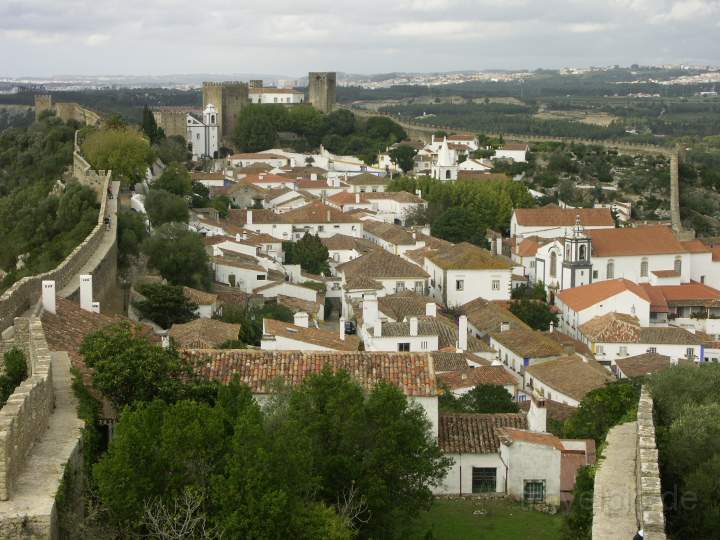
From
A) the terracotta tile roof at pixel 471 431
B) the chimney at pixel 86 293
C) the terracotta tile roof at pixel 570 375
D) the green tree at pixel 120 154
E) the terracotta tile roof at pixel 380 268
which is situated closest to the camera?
the terracotta tile roof at pixel 471 431

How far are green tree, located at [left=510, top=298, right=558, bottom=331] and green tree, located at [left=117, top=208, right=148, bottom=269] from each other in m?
10.5

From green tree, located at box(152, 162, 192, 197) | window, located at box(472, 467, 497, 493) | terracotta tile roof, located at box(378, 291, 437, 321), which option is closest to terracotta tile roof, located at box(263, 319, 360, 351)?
terracotta tile roof, located at box(378, 291, 437, 321)

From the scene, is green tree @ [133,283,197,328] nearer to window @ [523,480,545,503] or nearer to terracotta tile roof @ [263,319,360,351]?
terracotta tile roof @ [263,319,360,351]

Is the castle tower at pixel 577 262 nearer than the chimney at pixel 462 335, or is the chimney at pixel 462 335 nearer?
the chimney at pixel 462 335

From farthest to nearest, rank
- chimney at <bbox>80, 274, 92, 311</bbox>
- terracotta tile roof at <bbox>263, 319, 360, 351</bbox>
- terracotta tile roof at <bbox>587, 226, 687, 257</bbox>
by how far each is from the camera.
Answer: terracotta tile roof at <bbox>587, 226, 687, 257</bbox> → terracotta tile roof at <bbox>263, 319, 360, 351</bbox> → chimney at <bbox>80, 274, 92, 311</bbox>

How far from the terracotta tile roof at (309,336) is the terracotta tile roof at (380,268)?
12442 millimetres

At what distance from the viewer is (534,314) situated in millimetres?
33844

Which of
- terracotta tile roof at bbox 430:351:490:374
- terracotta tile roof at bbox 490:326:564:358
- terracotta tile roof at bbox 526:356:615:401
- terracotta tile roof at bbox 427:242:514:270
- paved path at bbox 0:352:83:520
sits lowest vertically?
terracotta tile roof at bbox 490:326:564:358

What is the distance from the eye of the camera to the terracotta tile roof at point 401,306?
2881cm

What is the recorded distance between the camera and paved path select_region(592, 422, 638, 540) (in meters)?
9.18

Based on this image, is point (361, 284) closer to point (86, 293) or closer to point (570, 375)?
point (570, 375)

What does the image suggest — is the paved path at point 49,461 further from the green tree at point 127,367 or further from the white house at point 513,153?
the white house at point 513,153

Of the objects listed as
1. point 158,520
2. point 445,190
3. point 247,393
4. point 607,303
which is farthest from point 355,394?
point 445,190

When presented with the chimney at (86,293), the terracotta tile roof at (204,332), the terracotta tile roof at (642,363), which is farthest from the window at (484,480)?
the terracotta tile roof at (642,363)
